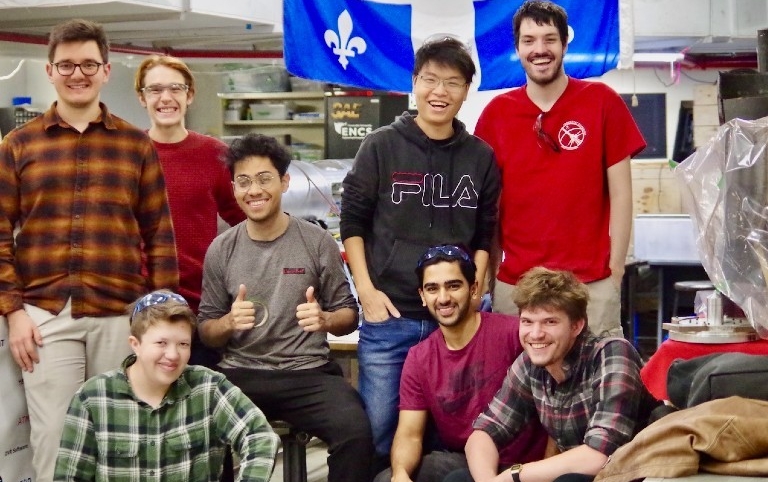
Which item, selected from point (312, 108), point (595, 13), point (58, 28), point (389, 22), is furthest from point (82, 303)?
point (312, 108)

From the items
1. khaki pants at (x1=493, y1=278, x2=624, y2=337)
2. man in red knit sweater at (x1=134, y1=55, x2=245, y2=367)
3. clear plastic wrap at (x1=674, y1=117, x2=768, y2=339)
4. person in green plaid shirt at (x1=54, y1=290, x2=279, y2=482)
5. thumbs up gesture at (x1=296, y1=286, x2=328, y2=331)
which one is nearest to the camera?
clear plastic wrap at (x1=674, y1=117, x2=768, y2=339)

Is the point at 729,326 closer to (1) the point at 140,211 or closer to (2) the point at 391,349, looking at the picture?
(2) the point at 391,349

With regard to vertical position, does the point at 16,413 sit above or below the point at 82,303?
below

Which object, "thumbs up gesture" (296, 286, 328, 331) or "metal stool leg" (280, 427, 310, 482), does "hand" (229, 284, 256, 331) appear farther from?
"metal stool leg" (280, 427, 310, 482)

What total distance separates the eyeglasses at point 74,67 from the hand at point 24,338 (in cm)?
75

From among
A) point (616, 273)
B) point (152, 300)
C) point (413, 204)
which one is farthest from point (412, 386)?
point (152, 300)

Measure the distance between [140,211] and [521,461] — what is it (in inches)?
57.1

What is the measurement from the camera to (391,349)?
3436mm

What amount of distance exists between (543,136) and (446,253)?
49 centimetres

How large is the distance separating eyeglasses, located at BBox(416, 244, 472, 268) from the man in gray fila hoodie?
3.4 inches

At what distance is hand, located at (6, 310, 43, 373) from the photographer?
3.25 metres

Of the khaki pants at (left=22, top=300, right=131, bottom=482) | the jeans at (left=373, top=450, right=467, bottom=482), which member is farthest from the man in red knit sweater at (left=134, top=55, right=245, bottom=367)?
the jeans at (left=373, top=450, right=467, bottom=482)

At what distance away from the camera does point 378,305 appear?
3.38m

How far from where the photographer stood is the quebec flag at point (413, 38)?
4.79 meters
